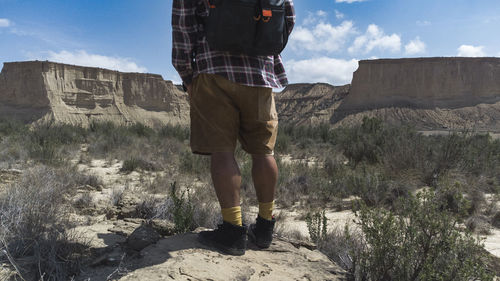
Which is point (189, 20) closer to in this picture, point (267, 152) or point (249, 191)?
point (267, 152)

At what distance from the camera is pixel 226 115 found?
70.6 inches

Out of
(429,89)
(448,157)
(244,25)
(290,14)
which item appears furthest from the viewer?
(429,89)

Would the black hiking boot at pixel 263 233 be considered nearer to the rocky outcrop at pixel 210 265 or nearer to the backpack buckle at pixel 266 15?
the rocky outcrop at pixel 210 265

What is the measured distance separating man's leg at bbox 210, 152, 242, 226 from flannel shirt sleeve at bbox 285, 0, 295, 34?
98 centimetres

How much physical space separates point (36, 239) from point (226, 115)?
4.25 ft

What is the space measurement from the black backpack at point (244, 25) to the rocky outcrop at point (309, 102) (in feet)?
148

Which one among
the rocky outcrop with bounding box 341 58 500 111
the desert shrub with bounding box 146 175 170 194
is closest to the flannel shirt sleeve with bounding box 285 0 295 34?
the desert shrub with bounding box 146 175 170 194

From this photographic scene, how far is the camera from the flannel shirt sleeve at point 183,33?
5.95 feet

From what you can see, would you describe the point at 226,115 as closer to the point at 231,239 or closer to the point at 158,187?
the point at 231,239

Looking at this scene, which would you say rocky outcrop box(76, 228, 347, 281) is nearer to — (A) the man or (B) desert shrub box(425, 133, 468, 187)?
(A) the man

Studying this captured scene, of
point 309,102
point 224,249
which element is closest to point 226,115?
point 224,249

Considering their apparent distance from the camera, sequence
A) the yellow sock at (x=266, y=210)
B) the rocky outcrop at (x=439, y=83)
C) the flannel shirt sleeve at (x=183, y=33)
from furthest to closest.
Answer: the rocky outcrop at (x=439, y=83)
the yellow sock at (x=266, y=210)
the flannel shirt sleeve at (x=183, y=33)

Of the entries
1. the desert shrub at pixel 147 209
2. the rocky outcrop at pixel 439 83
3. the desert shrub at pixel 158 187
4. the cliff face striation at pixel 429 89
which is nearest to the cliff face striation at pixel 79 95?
the cliff face striation at pixel 429 89

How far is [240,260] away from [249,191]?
257 cm
